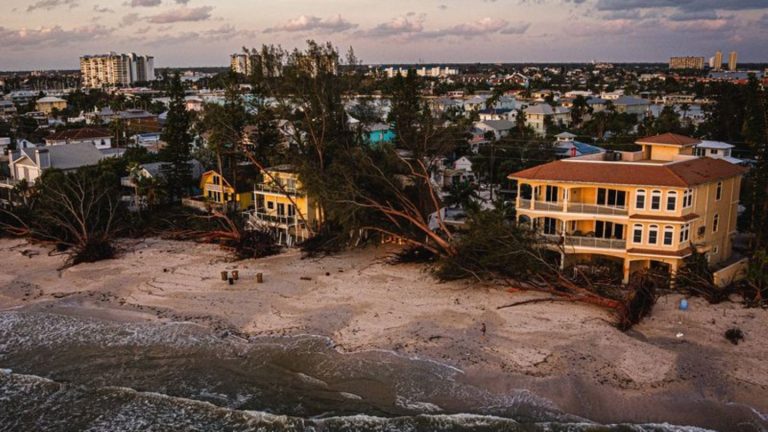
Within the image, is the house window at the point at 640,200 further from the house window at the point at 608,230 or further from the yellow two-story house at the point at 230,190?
the yellow two-story house at the point at 230,190

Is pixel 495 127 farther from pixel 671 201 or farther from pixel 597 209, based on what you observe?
pixel 671 201

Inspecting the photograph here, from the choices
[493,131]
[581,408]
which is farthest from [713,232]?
[493,131]

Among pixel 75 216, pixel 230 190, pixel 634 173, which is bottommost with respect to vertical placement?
pixel 75 216

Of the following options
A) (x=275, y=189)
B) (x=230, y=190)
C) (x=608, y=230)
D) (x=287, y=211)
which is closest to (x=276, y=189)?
(x=275, y=189)

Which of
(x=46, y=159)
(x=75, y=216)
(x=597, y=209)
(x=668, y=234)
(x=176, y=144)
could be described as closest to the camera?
(x=668, y=234)

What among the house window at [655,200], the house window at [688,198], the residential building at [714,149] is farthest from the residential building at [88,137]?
the house window at [688,198]

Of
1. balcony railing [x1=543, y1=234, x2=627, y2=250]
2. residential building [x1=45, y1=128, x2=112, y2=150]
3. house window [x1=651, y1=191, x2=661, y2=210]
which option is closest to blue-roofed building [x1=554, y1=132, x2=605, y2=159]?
house window [x1=651, y1=191, x2=661, y2=210]

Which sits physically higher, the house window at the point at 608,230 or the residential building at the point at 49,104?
the residential building at the point at 49,104

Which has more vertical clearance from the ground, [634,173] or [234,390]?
[634,173]
